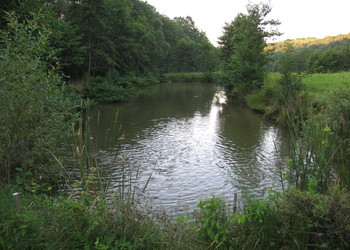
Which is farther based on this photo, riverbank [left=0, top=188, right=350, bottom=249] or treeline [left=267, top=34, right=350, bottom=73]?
treeline [left=267, top=34, right=350, bottom=73]

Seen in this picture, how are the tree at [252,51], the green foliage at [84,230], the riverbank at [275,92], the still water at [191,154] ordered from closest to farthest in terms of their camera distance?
the green foliage at [84,230], the still water at [191,154], the riverbank at [275,92], the tree at [252,51]

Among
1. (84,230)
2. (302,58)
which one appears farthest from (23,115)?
(302,58)

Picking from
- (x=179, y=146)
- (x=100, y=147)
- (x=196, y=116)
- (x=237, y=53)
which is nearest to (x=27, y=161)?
(x=100, y=147)

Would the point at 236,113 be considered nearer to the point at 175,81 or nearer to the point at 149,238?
the point at 149,238

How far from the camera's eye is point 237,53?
24062mm

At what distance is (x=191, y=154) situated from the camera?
10.4 m

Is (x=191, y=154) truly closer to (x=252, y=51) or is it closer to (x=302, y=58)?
(x=302, y=58)

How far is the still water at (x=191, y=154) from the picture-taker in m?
7.12

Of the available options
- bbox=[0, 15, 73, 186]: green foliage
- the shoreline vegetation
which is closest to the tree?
the shoreline vegetation

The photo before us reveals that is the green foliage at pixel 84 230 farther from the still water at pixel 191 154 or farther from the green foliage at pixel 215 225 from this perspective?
the still water at pixel 191 154

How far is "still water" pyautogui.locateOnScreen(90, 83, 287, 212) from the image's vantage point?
7117mm

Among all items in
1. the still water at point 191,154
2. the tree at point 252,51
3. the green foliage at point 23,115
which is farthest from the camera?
the tree at point 252,51

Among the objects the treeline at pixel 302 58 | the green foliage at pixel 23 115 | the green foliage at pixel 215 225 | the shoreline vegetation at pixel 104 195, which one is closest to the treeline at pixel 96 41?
the green foliage at pixel 23 115

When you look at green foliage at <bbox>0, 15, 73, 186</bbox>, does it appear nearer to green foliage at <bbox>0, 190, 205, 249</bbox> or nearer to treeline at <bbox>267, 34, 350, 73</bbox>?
green foliage at <bbox>0, 190, 205, 249</bbox>
